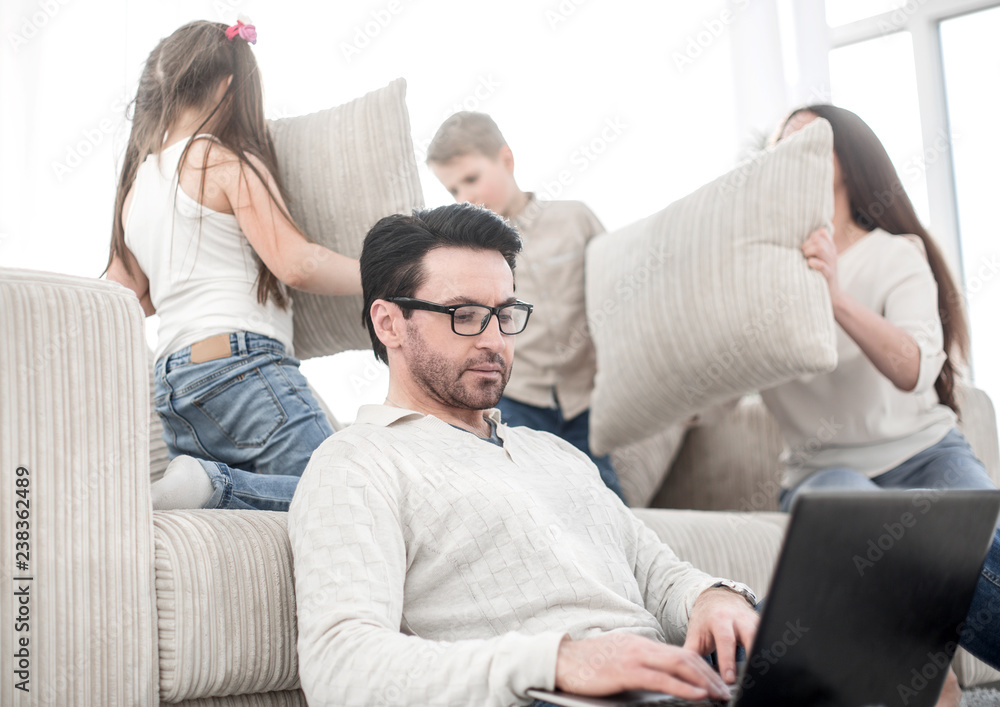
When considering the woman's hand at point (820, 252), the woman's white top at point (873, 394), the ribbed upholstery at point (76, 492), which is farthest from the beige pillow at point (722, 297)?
the ribbed upholstery at point (76, 492)

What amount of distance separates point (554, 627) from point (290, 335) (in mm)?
619

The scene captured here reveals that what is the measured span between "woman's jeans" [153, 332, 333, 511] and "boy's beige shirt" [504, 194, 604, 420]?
2.42 feet

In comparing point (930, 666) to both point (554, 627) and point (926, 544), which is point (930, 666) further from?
point (554, 627)

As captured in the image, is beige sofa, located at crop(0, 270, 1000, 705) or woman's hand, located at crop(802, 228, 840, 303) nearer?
beige sofa, located at crop(0, 270, 1000, 705)

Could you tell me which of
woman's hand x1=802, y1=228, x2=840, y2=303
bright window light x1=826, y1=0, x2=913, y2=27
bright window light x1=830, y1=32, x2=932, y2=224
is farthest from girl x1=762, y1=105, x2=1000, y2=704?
bright window light x1=826, y1=0, x2=913, y2=27

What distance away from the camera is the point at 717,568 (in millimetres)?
1414

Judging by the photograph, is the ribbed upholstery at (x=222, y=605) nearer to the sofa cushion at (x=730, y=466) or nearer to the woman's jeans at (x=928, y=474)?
the woman's jeans at (x=928, y=474)

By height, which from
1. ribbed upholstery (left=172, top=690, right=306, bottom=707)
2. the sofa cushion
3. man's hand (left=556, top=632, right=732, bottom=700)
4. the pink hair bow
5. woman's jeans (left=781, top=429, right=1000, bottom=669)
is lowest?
the sofa cushion

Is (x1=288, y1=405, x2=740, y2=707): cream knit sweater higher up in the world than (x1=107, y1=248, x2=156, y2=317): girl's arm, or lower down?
lower down

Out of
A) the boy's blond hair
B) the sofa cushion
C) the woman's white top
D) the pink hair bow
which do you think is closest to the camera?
the pink hair bow

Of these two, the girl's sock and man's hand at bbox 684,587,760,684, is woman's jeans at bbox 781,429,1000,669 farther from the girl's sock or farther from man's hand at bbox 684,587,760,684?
the girl's sock

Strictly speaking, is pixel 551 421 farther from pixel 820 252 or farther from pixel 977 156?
A: pixel 977 156

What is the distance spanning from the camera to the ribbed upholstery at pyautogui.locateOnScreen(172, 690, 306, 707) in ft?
2.69

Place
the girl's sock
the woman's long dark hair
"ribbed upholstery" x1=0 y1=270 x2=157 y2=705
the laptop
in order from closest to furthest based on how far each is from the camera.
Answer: the laptop → "ribbed upholstery" x1=0 y1=270 x2=157 y2=705 → the girl's sock → the woman's long dark hair
